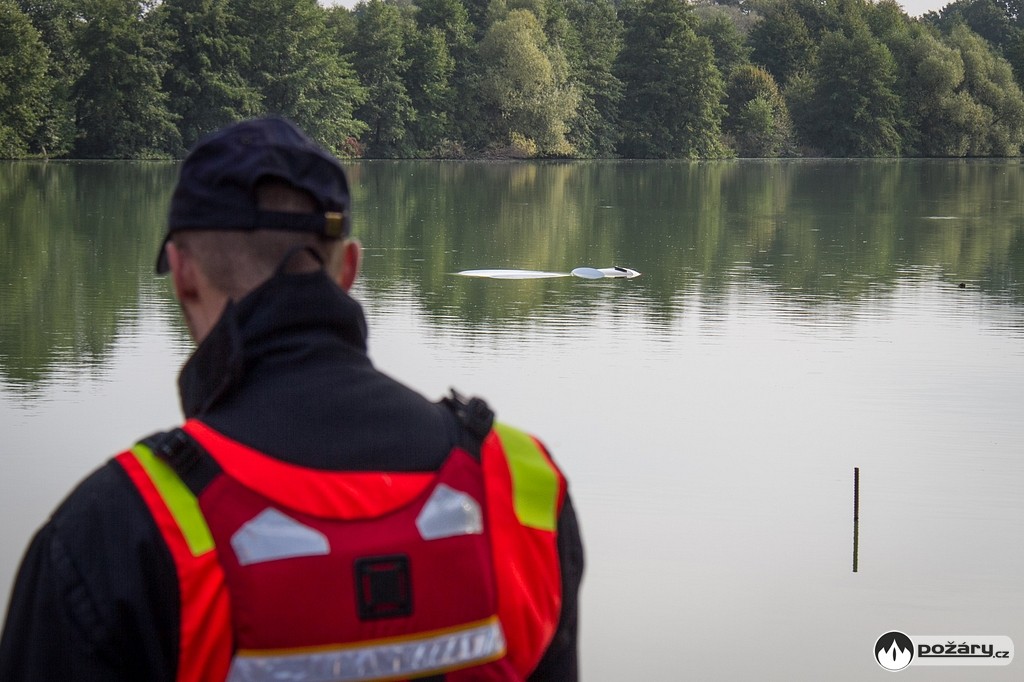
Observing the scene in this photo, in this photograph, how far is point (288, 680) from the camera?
60.0 inches

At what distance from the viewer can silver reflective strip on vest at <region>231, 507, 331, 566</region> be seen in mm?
1465

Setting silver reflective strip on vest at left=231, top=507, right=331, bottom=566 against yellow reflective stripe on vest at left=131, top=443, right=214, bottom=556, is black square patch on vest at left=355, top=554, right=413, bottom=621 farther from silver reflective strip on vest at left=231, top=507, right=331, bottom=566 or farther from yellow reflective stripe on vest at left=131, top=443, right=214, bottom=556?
yellow reflective stripe on vest at left=131, top=443, right=214, bottom=556

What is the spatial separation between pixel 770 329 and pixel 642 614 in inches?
304

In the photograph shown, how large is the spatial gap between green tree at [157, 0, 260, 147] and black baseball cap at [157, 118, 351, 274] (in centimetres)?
5744

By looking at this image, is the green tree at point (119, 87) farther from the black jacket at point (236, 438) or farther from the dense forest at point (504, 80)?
the black jacket at point (236, 438)

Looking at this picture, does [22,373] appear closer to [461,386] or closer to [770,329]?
[461,386]

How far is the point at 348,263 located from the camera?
5.71 feet

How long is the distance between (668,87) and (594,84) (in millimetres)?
3604

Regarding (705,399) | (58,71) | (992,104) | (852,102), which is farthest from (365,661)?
(852,102)

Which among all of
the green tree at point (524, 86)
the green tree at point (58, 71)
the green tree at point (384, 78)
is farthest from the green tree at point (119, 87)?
the green tree at point (524, 86)

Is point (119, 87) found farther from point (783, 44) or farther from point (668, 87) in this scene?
point (783, 44)

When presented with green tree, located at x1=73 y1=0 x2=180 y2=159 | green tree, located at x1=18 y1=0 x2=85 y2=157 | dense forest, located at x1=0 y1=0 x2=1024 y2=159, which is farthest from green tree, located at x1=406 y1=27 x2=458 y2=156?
green tree, located at x1=18 y1=0 x2=85 y2=157

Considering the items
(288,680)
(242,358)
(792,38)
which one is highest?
(792,38)

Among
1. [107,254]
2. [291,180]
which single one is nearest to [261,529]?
[291,180]
